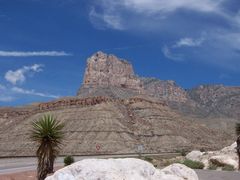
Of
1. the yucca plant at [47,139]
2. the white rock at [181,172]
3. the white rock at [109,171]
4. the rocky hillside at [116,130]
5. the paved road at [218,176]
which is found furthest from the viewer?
the rocky hillside at [116,130]

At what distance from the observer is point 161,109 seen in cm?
14150

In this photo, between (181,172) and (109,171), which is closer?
(109,171)

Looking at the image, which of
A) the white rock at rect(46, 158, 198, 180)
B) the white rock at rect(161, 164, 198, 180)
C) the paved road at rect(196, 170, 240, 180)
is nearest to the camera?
the white rock at rect(46, 158, 198, 180)

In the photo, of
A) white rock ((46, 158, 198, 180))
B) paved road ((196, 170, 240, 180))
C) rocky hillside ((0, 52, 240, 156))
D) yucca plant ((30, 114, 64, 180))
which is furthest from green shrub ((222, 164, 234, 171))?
rocky hillside ((0, 52, 240, 156))

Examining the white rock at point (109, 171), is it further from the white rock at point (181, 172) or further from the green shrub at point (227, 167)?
the green shrub at point (227, 167)

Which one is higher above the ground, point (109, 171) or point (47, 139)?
point (47, 139)

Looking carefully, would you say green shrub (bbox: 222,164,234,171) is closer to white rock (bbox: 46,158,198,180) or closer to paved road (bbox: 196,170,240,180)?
paved road (bbox: 196,170,240,180)

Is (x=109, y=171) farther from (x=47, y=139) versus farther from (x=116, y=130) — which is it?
(x=116, y=130)

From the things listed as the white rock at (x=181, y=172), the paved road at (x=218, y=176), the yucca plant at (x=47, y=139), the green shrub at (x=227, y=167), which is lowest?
the paved road at (x=218, y=176)

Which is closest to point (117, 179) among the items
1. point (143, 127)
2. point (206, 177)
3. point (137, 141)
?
point (206, 177)

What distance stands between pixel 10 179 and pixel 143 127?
97178 millimetres

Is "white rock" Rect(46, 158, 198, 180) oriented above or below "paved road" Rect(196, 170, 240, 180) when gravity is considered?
above

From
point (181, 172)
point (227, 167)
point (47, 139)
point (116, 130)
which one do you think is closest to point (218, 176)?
point (181, 172)

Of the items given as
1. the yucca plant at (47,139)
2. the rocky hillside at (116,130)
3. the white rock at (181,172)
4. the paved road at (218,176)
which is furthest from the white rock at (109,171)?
the rocky hillside at (116,130)
